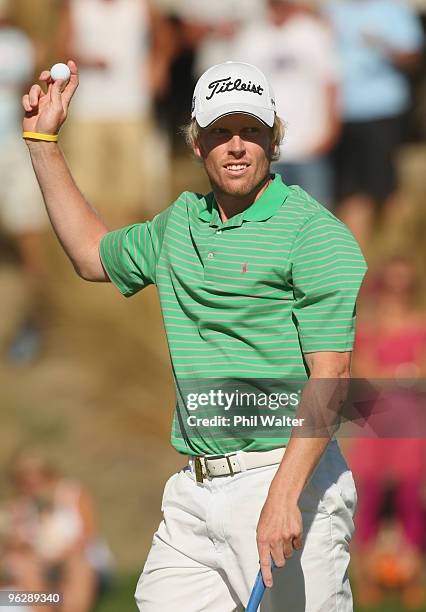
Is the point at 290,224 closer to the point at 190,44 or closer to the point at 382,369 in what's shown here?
the point at 382,369

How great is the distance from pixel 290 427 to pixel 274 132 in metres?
0.88

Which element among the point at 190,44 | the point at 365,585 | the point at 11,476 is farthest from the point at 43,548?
the point at 190,44

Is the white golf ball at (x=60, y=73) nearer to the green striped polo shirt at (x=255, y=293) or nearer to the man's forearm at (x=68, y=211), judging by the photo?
the man's forearm at (x=68, y=211)

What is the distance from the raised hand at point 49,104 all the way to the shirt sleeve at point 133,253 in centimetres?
39

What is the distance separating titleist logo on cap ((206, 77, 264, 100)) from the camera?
387cm

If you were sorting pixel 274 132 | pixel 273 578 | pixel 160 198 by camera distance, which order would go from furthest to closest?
pixel 160 198
pixel 274 132
pixel 273 578

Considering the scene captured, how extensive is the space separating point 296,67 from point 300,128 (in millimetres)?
384

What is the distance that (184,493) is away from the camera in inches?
154

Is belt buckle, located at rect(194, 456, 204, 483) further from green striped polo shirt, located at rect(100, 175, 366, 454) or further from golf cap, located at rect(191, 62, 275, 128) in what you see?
golf cap, located at rect(191, 62, 275, 128)

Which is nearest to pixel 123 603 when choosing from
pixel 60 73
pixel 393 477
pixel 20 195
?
pixel 393 477

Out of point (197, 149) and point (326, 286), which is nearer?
point (326, 286)

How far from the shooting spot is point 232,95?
385 cm

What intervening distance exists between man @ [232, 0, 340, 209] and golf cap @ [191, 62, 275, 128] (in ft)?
14.8

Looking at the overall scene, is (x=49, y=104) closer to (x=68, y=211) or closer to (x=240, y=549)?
(x=68, y=211)
